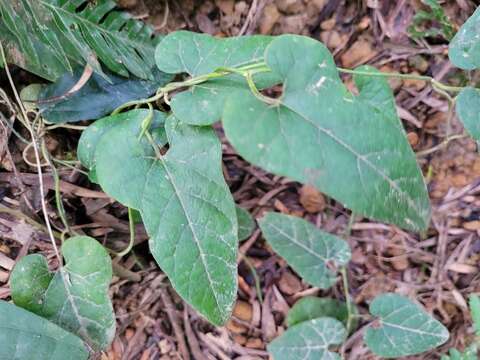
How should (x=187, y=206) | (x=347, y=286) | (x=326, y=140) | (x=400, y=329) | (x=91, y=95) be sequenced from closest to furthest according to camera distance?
(x=326, y=140) < (x=187, y=206) < (x=91, y=95) < (x=400, y=329) < (x=347, y=286)

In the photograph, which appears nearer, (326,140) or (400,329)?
(326,140)

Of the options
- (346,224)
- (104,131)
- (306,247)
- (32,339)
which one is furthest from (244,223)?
(32,339)

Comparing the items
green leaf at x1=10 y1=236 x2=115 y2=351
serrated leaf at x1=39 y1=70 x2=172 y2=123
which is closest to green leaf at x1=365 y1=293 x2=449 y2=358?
green leaf at x1=10 y1=236 x2=115 y2=351

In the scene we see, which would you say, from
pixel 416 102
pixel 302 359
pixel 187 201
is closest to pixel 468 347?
pixel 302 359

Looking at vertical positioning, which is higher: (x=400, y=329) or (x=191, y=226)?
(x=191, y=226)

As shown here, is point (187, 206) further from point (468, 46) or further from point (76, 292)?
point (468, 46)

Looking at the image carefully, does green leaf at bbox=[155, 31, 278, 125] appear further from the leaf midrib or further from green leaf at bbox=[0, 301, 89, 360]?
green leaf at bbox=[0, 301, 89, 360]
